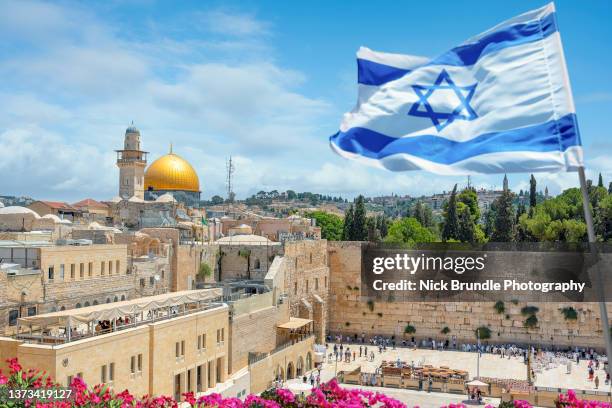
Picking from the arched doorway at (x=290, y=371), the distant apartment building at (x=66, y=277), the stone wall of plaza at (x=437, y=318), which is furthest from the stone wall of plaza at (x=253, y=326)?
the stone wall of plaza at (x=437, y=318)

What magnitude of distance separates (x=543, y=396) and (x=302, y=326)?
1189 cm

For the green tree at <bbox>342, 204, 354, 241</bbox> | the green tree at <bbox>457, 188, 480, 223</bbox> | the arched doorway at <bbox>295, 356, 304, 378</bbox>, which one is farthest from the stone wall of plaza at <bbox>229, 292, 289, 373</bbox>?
the green tree at <bbox>457, 188, 480, 223</bbox>

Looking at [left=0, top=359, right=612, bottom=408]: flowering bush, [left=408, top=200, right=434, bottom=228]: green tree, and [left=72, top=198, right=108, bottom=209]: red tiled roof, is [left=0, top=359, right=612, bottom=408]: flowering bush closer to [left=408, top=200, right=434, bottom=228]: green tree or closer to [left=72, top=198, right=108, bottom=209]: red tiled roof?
[left=72, top=198, right=108, bottom=209]: red tiled roof

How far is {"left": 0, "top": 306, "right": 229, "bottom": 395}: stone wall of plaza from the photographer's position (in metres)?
16.5

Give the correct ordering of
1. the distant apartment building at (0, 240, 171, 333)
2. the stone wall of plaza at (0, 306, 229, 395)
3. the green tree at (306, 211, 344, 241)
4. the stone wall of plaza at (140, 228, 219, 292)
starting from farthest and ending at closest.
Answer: the green tree at (306, 211, 344, 241), the stone wall of plaza at (140, 228, 219, 292), the distant apartment building at (0, 240, 171, 333), the stone wall of plaza at (0, 306, 229, 395)

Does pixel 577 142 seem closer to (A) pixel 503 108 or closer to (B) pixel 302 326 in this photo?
(A) pixel 503 108

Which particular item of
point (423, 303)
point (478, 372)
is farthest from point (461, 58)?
point (423, 303)

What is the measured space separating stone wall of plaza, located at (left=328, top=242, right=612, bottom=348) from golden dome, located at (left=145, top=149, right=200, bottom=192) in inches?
872

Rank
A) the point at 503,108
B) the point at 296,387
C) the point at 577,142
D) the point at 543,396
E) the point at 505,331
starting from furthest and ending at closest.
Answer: the point at 505,331 → the point at 543,396 → the point at 296,387 → the point at 503,108 → the point at 577,142

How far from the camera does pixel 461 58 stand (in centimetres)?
721

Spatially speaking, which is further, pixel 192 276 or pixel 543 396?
pixel 192 276

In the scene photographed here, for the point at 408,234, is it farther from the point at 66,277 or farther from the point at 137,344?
the point at 137,344

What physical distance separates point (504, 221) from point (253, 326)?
2748 centimetres

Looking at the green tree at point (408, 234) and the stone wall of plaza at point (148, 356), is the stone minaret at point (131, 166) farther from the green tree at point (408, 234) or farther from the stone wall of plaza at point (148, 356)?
the stone wall of plaza at point (148, 356)
